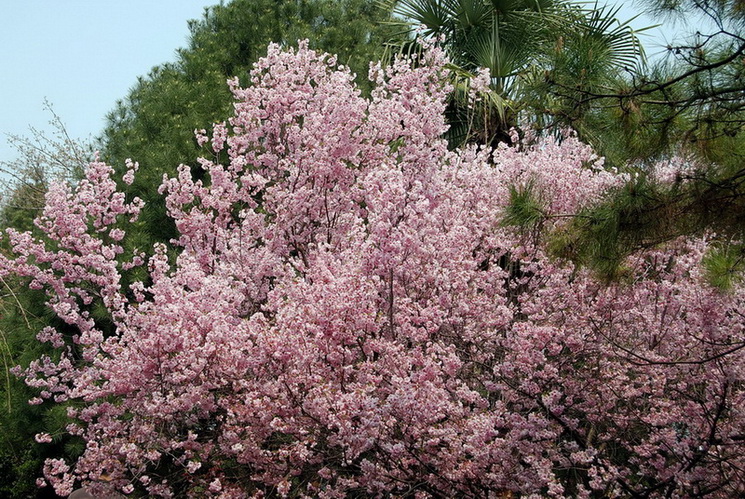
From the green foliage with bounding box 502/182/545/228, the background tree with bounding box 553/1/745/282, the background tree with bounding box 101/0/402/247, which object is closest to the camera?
the background tree with bounding box 553/1/745/282

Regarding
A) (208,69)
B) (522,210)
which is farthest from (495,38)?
(522,210)

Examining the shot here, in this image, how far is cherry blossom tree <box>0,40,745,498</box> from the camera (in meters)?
4.45

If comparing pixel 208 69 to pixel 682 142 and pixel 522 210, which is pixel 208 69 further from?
pixel 682 142

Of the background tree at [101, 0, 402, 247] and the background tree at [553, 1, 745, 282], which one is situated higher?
the background tree at [101, 0, 402, 247]

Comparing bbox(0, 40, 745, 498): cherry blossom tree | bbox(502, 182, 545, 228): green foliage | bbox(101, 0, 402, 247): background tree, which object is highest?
bbox(101, 0, 402, 247): background tree

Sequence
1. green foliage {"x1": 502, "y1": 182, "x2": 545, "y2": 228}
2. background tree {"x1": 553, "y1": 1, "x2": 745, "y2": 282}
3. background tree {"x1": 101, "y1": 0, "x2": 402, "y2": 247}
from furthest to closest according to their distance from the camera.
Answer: background tree {"x1": 101, "y1": 0, "x2": 402, "y2": 247} → green foliage {"x1": 502, "y1": 182, "x2": 545, "y2": 228} → background tree {"x1": 553, "y1": 1, "x2": 745, "y2": 282}

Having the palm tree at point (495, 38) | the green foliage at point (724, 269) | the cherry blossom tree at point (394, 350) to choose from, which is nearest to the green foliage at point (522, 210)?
the cherry blossom tree at point (394, 350)

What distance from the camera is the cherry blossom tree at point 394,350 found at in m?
4.45

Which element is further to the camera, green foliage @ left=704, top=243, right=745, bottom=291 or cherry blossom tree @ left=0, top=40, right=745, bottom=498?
cherry blossom tree @ left=0, top=40, right=745, bottom=498

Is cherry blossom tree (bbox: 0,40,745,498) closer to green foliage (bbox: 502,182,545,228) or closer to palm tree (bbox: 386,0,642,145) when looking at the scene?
green foliage (bbox: 502,182,545,228)

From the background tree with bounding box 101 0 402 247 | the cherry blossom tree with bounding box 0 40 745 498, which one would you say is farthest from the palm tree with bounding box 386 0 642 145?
the cherry blossom tree with bounding box 0 40 745 498

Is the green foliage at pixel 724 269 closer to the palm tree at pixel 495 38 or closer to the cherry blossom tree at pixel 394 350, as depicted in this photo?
the cherry blossom tree at pixel 394 350

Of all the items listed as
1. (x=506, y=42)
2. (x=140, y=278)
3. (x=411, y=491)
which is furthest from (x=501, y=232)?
(x=506, y=42)

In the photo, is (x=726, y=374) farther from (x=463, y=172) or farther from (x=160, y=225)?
(x=160, y=225)
